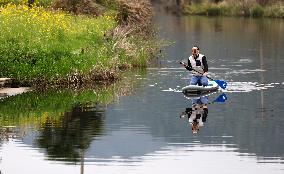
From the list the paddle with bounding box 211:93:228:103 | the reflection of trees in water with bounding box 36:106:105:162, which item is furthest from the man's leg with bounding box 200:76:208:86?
the reflection of trees in water with bounding box 36:106:105:162

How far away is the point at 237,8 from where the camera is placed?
313 ft

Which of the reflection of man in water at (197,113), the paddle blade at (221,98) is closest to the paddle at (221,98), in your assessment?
the paddle blade at (221,98)

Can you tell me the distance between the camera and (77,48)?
110 ft

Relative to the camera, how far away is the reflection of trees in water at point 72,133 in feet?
64.5

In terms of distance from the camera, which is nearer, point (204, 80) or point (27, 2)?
point (204, 80)

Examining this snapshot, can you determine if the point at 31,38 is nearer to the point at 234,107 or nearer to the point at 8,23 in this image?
the point at 8,23

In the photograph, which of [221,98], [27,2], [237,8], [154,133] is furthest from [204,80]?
[237,8]

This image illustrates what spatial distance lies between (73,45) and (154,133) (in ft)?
40.6

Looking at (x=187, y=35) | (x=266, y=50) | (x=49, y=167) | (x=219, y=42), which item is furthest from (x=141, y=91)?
(x=187, y=35)

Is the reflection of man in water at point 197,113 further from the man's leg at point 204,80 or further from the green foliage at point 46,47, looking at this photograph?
the green foliage at point 46,47

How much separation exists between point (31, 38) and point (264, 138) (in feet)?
45.3

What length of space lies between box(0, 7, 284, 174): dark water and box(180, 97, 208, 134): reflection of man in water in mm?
192

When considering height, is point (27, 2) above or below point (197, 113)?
above

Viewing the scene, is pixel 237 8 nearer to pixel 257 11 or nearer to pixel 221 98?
pixel 257 11
